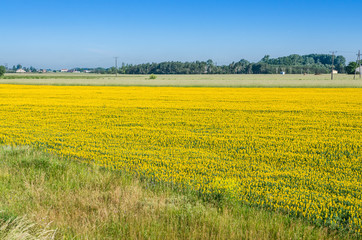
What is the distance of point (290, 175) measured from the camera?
24.9ft

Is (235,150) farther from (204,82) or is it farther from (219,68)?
(219,68)

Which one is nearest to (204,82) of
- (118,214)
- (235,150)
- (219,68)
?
(235,150)

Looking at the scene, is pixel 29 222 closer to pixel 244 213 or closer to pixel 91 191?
pixel 91 191

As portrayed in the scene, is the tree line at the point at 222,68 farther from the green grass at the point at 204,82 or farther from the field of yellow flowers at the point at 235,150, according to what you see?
the field of yellow flowers at the point at 235,150

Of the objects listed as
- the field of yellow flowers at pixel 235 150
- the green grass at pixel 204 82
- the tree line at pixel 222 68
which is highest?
the tree line at pixel 222 68

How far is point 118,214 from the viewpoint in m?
5.35

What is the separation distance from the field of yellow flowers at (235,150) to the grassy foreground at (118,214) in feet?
1.79

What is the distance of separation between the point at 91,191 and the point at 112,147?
4.27 meters

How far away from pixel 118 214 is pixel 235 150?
5.59 metres

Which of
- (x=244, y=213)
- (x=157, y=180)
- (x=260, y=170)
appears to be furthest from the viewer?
(x=260, y=170)

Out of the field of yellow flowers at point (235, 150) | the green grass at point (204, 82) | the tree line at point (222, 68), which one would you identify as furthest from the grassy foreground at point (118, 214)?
the tree line at point (222, 68)

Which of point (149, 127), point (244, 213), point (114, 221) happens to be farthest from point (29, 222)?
point (149, 127)

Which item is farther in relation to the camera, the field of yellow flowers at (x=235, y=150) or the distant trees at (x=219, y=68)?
the distant trees at (x=219, y=68)

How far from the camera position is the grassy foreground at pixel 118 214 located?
4.69 meters
